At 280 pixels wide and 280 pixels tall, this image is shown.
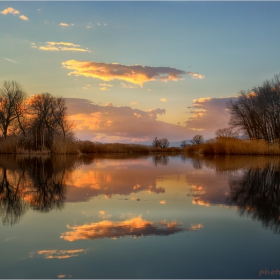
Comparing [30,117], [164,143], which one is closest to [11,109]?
[30,117]

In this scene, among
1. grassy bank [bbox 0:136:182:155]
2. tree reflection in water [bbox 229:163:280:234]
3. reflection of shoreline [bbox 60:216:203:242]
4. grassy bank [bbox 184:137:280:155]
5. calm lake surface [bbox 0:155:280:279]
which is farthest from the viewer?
grassy bank [bbox 0:136:182:155]

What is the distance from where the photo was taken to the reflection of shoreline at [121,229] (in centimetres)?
362

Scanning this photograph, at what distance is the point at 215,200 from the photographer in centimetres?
585

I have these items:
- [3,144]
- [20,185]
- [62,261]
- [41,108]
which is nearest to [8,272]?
[62,261]

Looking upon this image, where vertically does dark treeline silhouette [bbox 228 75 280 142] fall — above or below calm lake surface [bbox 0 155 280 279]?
above

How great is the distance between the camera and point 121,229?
3.88 metres

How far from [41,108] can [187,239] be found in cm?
3948

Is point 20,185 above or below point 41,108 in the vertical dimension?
below

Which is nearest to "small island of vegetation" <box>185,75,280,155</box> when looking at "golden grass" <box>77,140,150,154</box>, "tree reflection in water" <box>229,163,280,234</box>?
"golden grass" <box>77,140,150,154</box>

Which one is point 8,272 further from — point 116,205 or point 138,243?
point 116,205

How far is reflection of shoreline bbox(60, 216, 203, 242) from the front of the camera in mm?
3621

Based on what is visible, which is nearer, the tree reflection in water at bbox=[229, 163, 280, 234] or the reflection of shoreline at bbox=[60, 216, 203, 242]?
the reflection of shoreline at bbox=[60, 216, 203, 242]

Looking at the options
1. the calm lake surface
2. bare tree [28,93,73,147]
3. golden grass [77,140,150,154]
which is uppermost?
bare tree [28,93,73,147]

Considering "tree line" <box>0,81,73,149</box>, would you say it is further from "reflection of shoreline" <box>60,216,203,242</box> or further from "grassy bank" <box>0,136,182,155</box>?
"reflection of shoreline" <box>60,216,203,242</box>
